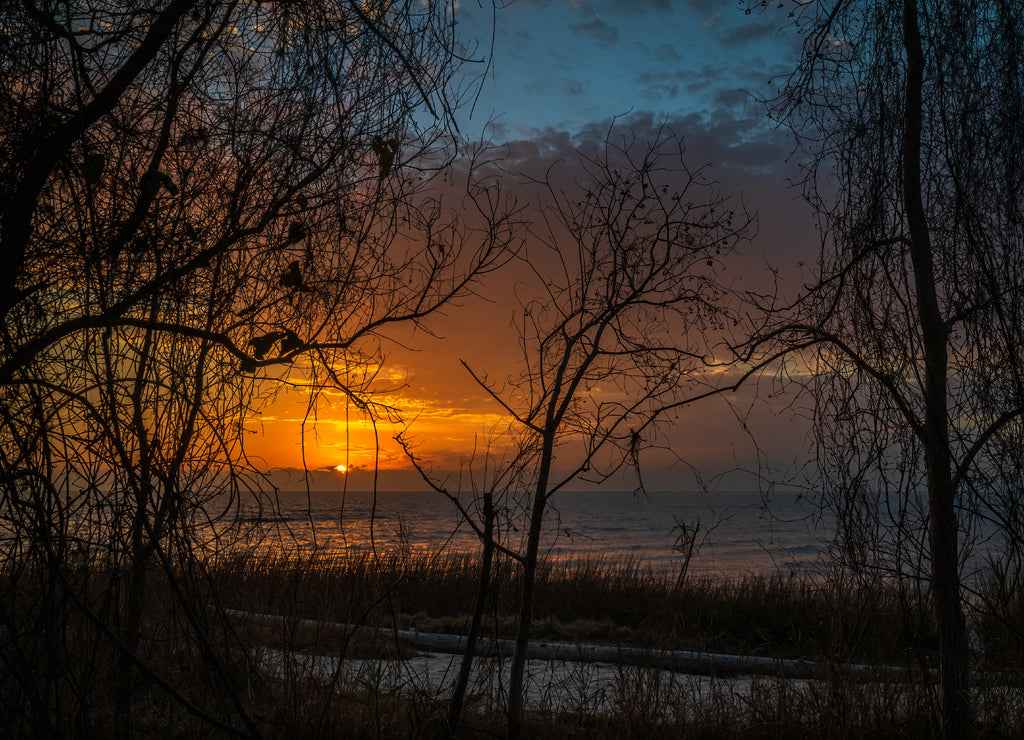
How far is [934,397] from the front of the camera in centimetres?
327

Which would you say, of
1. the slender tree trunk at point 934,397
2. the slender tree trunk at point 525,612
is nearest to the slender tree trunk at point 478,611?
the slender tree trunk at point 525,612

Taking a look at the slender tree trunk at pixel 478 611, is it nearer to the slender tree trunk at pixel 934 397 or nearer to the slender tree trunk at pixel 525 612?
the slender tree trunk at pixel 525 612

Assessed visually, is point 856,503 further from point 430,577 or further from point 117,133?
point 430,577

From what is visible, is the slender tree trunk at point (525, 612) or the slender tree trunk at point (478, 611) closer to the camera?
the slender tree trunk at point (478, 611)

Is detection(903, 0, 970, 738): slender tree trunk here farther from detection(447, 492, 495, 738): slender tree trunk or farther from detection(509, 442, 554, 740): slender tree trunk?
detection(447, 492, 495, 738): slender tree trunk

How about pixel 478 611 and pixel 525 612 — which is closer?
pixel 478 611

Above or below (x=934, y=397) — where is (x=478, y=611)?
below

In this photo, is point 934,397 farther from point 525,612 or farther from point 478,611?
point 478,611

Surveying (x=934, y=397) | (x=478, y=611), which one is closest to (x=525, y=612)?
(x=478, y=611)

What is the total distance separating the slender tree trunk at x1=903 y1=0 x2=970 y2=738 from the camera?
326 cm

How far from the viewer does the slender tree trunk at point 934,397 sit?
3260mm

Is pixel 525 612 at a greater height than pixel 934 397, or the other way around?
pixel 934 397

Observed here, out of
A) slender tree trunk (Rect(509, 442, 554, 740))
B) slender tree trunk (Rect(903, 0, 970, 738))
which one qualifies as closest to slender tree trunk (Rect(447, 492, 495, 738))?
slender tree trunk (Rect(509, 442, 554, 740))

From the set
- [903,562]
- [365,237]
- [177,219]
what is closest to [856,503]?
[903,562]
